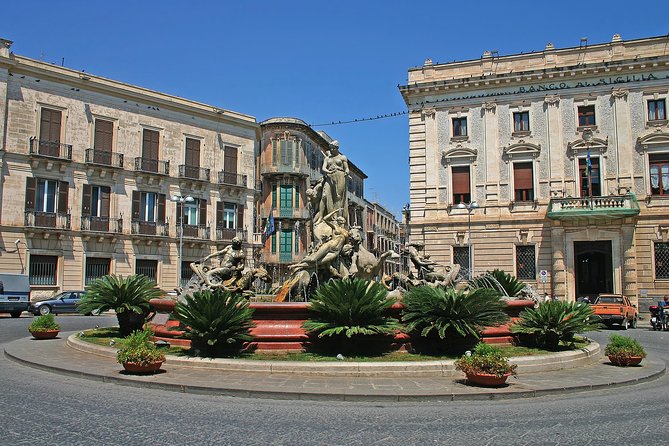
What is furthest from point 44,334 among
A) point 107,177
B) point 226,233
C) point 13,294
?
point 226,233

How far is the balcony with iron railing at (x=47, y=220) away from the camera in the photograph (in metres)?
35.3

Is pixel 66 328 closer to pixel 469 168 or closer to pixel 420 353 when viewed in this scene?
pixel 420 353

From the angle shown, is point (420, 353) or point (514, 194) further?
point (514, 194)

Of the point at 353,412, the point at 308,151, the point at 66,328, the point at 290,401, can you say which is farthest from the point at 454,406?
the point at 308,151

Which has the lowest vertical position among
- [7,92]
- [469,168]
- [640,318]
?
[640,318]

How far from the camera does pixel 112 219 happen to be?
39.3 m

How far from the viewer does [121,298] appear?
1592cm

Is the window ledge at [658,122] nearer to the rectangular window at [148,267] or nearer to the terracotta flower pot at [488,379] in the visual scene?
the terracotta flower pot at [488,379]

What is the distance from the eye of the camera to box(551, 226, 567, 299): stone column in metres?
34.5

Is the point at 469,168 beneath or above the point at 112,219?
above

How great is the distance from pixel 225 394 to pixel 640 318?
30.5 meters

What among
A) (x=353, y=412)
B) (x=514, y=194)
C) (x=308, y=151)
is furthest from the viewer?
(x=308, y=151)

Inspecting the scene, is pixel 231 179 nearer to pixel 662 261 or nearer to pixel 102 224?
pixel 102 224

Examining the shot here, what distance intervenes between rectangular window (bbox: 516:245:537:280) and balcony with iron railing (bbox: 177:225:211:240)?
22.1m
